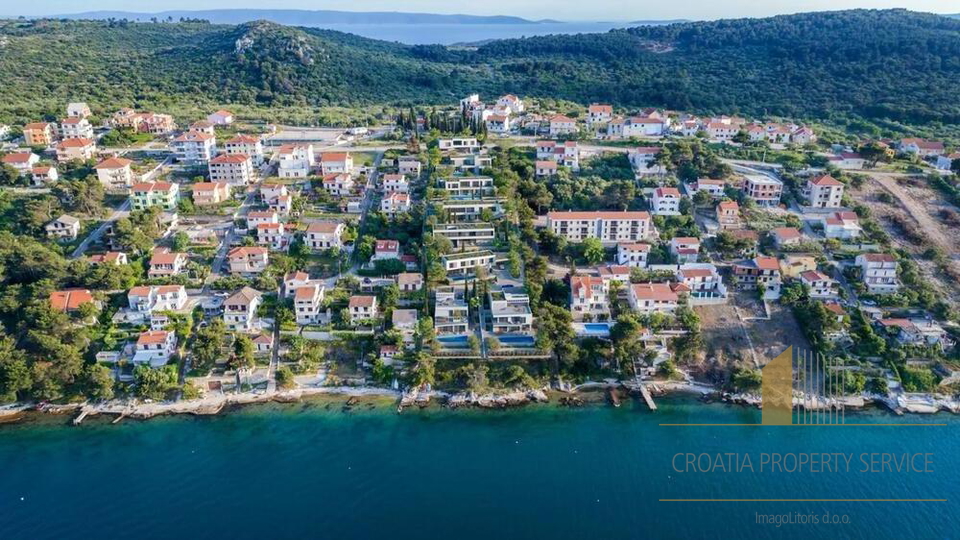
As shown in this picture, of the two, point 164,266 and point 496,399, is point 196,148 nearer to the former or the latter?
point 164,266

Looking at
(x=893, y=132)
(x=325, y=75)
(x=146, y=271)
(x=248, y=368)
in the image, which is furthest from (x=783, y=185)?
(x=325, y=75)

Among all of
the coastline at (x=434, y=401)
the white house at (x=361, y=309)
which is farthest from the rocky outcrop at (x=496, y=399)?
the white house at (x=361, y=309)

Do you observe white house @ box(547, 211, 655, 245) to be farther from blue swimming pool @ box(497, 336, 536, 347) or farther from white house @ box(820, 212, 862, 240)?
white house @ box(820, 212, 862, 240)

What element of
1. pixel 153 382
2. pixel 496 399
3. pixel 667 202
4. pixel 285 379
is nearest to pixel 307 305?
pixel 285 379

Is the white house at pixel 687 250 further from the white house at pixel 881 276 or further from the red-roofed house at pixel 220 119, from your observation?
the red-roofed house at pixel 220 119

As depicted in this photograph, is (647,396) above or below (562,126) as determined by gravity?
below
